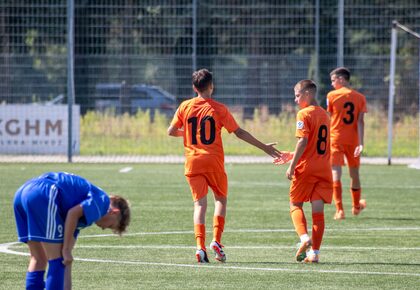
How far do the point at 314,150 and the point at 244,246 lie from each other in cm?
148

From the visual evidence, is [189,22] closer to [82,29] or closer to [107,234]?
[82,29]

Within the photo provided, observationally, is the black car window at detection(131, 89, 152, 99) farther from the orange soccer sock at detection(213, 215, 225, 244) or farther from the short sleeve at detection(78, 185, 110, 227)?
the short sleeve at detection(78, 185, 110, 227)

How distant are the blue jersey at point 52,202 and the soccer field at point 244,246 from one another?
1.54 m

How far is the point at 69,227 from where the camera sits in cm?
757

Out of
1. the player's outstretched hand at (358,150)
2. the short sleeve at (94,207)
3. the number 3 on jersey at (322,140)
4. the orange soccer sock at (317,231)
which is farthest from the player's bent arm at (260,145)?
the player's outstretched hand at (358,150)

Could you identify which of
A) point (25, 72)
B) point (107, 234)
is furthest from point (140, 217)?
point (25, 72)

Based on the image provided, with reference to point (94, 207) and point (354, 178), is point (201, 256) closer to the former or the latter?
point (94, 207)

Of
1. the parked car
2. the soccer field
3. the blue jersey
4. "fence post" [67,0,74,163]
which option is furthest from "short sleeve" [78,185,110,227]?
the parked car

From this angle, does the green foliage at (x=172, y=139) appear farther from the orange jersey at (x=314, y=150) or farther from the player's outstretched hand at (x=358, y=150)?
the orange jersey at (x=314, y=150)

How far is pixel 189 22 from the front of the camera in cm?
2920

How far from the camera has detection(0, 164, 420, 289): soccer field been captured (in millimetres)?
9641

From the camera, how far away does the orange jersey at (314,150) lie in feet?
37.0

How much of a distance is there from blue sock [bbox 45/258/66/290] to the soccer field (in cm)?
143

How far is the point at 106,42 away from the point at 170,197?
11444mm
